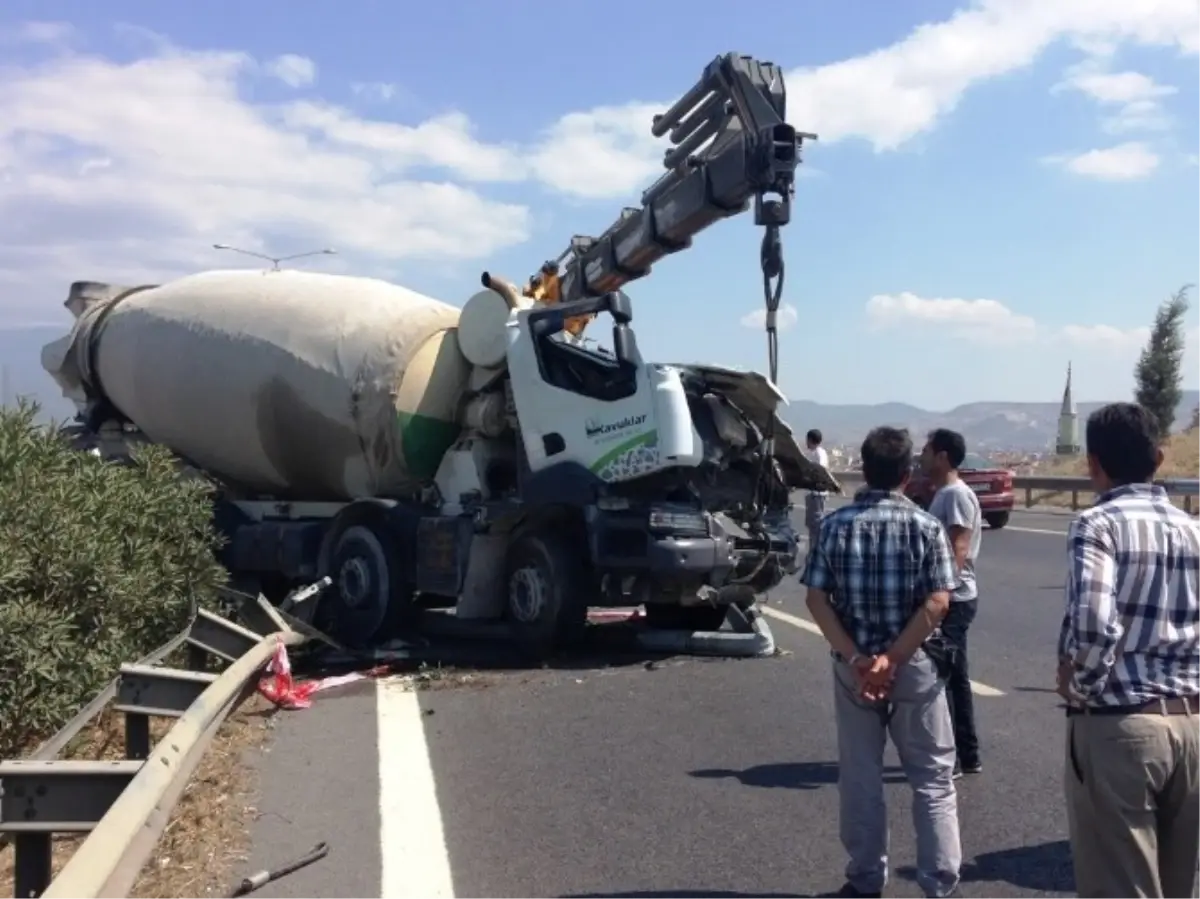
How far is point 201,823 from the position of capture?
5.92 metres

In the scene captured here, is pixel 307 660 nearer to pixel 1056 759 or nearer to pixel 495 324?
pixel 495 324

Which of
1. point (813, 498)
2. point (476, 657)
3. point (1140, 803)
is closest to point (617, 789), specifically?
point (1140, 803)

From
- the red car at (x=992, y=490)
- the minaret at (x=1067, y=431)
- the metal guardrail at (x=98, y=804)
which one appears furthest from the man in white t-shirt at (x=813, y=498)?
the minaret at (x=1067, y=431)

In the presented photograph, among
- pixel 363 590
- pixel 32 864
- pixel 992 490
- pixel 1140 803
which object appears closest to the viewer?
pixel 1140 803

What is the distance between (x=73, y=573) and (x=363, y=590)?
4.32 m

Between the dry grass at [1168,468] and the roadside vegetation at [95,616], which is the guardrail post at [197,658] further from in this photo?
the dry grass at [1168,468]

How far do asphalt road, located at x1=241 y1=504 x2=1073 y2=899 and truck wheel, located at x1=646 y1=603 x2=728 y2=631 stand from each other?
1057 millimetres

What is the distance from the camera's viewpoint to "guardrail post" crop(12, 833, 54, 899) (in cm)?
386

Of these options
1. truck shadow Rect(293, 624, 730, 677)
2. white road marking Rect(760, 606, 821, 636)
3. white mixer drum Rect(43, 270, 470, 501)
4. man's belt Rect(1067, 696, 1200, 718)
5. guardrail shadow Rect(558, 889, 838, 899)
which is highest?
white mixer drum Rect(43, 270, 470, 501)

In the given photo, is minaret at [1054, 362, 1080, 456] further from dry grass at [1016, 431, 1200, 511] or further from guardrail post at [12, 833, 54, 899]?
guardrail post at [12, 833, 54, 899]

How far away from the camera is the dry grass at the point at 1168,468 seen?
33781 millimetres

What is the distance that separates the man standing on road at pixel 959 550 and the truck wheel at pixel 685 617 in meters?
4.40

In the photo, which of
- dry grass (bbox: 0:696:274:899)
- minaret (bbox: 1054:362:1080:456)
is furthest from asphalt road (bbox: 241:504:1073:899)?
minaret (bbox: 1054:362:1080:456)

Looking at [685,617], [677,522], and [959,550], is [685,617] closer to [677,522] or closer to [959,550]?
[677,522]
